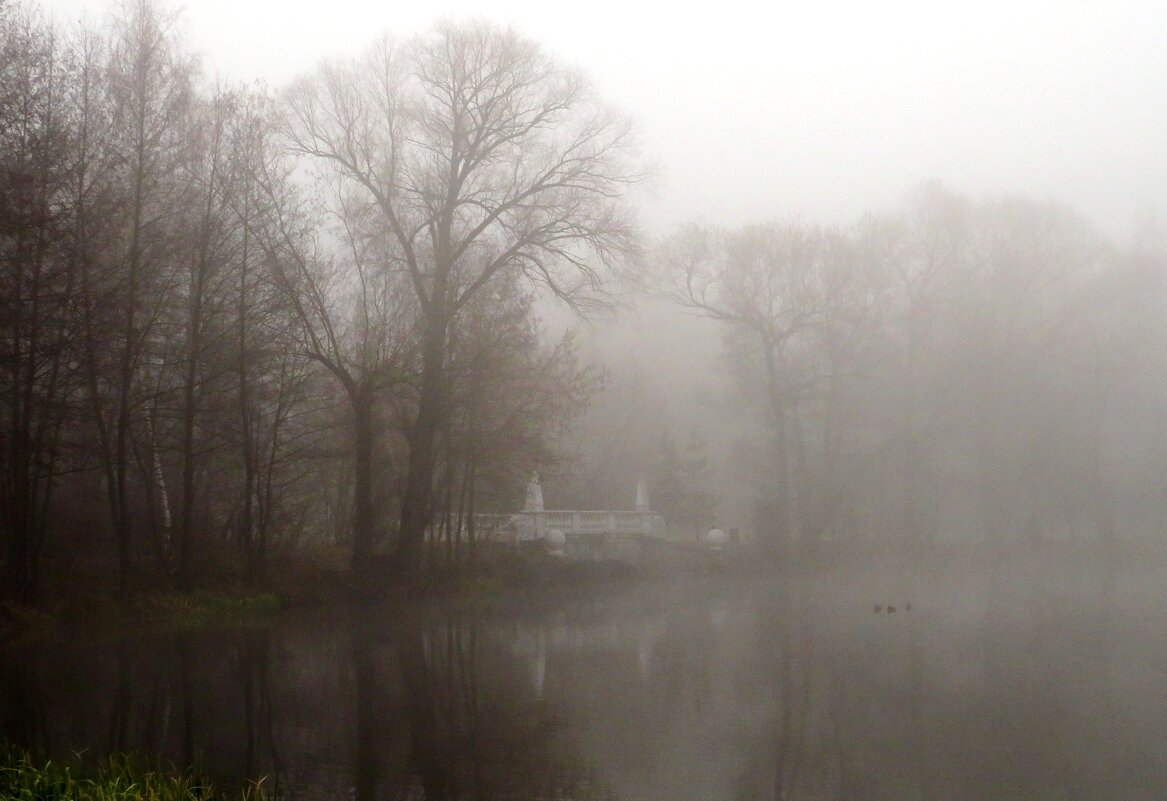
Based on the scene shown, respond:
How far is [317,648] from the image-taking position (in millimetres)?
17250

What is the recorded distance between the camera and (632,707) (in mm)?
11312

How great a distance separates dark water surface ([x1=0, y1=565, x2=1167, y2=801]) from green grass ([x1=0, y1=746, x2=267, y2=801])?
1.89 ft

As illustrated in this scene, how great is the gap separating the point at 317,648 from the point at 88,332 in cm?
729

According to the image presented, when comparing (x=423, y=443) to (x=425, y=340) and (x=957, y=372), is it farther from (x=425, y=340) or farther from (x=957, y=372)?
(x=957, y=372)

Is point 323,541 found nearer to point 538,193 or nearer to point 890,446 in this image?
point 538,193

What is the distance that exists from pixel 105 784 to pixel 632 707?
557 cm

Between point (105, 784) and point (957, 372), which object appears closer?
point (105, 784)

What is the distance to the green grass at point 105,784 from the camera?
262 inches

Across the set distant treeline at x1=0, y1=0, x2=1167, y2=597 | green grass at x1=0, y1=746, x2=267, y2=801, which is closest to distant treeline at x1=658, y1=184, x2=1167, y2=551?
distant treeline at x1=0, y1=0, x2=1167, y2=597

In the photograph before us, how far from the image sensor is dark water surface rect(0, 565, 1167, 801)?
8203 millimetres

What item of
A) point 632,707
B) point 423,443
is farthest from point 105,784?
point 423,443

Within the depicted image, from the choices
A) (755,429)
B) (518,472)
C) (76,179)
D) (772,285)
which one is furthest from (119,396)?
(755,429)

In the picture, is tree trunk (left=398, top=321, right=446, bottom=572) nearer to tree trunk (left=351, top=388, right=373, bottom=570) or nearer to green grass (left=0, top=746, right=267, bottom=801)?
tree trunk (left=351, top=388, right=373, bottom=570)

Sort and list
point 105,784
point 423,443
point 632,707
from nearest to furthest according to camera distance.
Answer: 1. point 105,784
2. point 632,707
3. point 423,443
